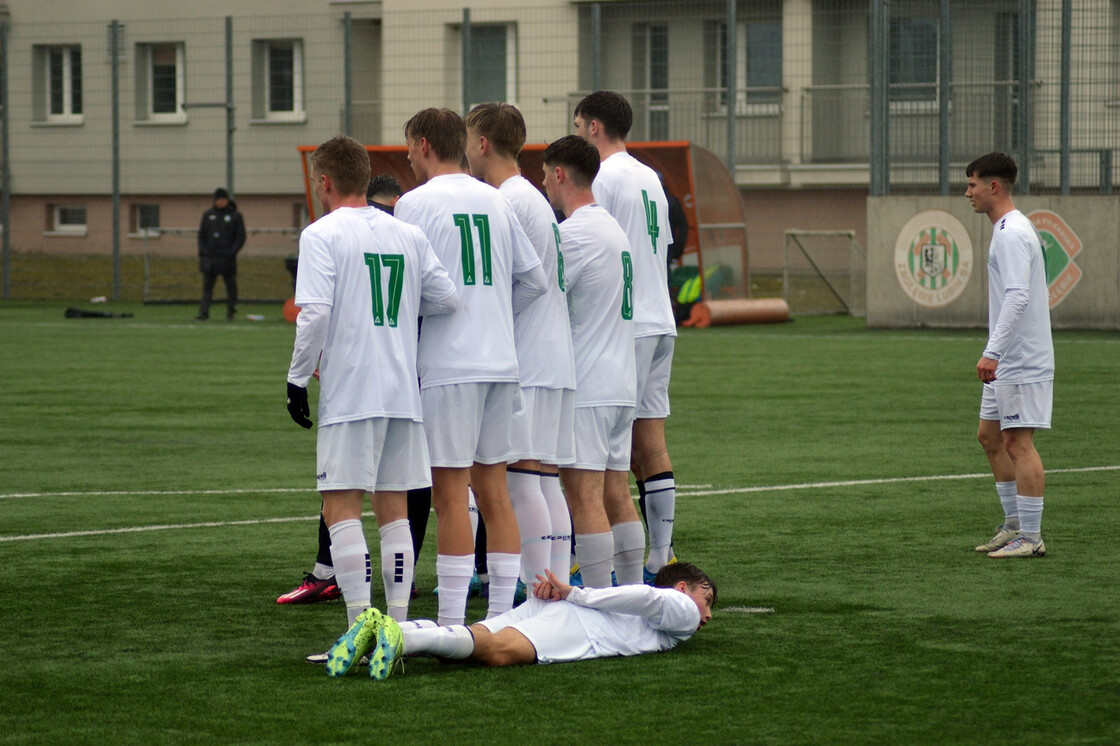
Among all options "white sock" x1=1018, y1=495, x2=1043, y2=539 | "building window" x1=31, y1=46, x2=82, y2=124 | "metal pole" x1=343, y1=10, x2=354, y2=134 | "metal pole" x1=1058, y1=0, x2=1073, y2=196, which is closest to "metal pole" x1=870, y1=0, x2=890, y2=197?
"metal pole" x1=1058, y1=0, x2=1073, y2=196

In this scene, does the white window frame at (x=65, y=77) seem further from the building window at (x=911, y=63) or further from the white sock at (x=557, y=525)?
the white sock at (x=557, y=525)

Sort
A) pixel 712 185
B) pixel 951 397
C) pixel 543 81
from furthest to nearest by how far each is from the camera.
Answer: pixel 543 81
pixel 712 185
pixel 951 397

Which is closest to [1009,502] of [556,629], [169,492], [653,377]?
[653,377]

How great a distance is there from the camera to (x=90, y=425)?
12555mm

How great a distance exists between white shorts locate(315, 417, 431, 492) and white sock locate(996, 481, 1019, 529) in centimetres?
324

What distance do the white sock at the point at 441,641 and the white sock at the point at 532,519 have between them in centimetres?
75

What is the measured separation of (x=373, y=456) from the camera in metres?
5.41

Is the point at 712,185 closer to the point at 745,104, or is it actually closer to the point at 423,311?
the point at 745,104

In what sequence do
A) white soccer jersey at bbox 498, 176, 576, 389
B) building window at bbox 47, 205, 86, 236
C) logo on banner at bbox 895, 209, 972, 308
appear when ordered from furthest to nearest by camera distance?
building window at bbox 47, 205, 86, 236
logo on banner at bbox 895, 209, 972, 308
white soccer jersey at bbox 498, 176, 576, 389

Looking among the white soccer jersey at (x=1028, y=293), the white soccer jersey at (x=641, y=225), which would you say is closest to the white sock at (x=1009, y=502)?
the white soccer jersey at (x=1028, y=293)

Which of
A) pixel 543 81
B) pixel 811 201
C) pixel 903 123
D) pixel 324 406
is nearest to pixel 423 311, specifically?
pixel 324 406

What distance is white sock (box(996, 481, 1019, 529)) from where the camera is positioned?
7.56 m

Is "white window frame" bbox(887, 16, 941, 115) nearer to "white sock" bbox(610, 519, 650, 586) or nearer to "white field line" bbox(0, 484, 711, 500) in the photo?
"white field line" bbox(0, 484, 711, 500)

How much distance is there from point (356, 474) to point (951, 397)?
9.56 metres
